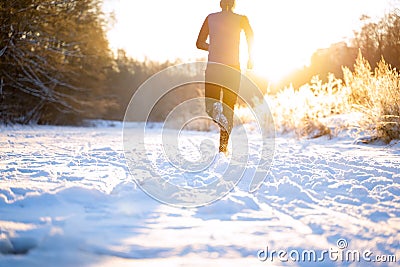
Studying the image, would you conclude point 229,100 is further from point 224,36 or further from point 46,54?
point 46,54

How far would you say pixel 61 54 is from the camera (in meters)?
10.4

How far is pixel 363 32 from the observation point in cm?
592

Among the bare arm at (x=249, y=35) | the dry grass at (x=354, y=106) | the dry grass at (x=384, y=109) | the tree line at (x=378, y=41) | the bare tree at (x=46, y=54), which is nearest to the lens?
the bare arm at (x=249, y=35)

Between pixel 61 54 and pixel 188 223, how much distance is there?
1084 centimetres

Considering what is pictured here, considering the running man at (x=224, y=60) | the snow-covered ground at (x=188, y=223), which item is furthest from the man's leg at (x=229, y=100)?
the snow-covered ground at (x=188, y=223)

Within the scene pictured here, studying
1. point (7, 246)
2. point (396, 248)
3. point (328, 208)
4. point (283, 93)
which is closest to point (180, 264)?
point (7, 246)

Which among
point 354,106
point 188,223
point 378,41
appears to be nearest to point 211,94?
point 188,223

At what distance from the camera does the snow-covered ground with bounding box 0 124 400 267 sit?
0.92 meters

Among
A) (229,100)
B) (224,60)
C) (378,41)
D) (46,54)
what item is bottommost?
(229,100)

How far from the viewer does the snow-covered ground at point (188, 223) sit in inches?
36.2

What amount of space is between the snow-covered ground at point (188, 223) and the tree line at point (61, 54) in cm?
426

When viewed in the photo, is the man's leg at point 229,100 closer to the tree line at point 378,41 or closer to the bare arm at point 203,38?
the bare arm at point 203,38

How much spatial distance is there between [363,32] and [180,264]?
254 inches

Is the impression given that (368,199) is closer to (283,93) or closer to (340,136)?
(340,136)
